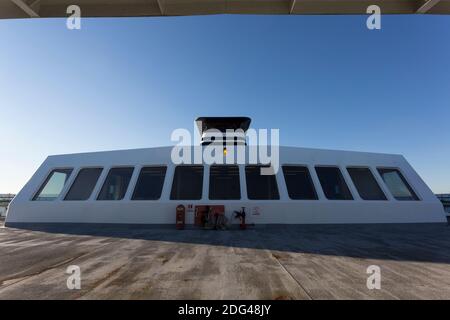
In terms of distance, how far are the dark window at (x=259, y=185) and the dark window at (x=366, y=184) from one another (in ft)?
14.8

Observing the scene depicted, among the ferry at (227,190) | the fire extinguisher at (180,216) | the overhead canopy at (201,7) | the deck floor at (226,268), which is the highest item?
the overhead canopy at (201,7)

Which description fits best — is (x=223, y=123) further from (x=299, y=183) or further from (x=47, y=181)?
(x=47, y=181)

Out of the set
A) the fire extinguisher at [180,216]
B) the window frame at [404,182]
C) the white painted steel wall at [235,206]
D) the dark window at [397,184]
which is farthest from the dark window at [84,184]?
the dark window at [397,184]

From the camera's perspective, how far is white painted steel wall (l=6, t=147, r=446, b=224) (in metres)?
12.2

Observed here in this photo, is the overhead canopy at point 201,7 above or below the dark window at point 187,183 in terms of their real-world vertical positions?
above

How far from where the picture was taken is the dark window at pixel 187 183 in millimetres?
12789

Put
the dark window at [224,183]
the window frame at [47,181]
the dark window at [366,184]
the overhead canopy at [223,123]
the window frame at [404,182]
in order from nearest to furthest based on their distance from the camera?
the dark window at [224,183] < the window frame at [47,181] < the window frame at [404,182] < the dark window at [366,184] < the overhead canopy at [223,123]

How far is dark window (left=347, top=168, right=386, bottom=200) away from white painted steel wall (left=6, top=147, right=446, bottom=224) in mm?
286

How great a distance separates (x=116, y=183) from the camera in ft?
47.2

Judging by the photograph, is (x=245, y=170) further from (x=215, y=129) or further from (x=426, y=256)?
(x=426, y=256)

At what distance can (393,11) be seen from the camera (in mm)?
6098

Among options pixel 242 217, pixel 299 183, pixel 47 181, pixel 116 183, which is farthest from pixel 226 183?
pixel 47 181

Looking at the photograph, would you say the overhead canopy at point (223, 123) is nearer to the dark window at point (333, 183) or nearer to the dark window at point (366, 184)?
the dark window at point (333, 183)

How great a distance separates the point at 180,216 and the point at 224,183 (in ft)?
9.41
